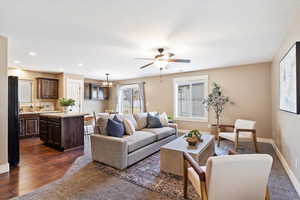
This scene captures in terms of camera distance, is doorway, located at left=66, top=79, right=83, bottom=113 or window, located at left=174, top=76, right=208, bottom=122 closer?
window, located at left=174, top=76, right=208, bottom=122

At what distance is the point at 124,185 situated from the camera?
7.59 feet

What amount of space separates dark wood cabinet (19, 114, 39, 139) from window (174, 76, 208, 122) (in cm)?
519

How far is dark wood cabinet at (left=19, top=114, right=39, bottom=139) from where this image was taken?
16.9 ft

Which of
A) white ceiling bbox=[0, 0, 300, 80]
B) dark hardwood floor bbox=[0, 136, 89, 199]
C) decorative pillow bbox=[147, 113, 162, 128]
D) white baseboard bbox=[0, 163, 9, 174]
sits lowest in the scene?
dark hardwood floor bbox=[0, 136, 89, 199]

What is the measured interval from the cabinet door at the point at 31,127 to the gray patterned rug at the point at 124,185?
138 inches

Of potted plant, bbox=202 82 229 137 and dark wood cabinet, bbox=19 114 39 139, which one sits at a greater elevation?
potted plant, bbox=202 82 229 137

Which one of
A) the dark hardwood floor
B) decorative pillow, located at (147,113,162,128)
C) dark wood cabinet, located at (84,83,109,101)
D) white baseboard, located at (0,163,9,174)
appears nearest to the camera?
the dark hardwood floor

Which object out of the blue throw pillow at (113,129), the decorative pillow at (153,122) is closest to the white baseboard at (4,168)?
the blue throw pillow at (113,129)

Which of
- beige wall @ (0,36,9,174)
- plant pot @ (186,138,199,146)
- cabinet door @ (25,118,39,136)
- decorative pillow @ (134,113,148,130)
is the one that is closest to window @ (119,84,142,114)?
decorative pillow @ (134,113,148,130)

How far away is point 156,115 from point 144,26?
2810mm

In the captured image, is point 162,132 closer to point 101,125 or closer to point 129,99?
point 101,125

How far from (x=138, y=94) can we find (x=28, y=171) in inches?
223

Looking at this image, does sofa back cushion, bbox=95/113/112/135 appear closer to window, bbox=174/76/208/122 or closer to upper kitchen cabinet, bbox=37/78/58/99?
window, bbox=174/76/208/122

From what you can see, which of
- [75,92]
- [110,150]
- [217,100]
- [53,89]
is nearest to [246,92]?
[217,100]
